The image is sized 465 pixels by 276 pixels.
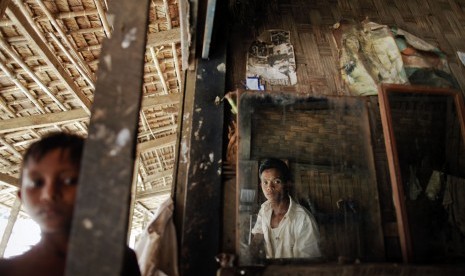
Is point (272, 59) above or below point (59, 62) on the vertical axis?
below

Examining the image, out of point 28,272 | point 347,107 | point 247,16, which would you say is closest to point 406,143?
point 347,107

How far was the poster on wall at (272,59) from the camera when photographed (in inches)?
93.1

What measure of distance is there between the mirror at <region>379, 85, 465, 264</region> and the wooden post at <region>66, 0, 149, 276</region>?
1.82 metres

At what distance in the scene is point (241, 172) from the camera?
2.01 meters

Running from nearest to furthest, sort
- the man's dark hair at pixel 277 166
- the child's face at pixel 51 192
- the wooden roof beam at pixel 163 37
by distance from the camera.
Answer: the child's face at pixel 51 192, the man's dark hair at pixel 277 166, the wooden roof beam at pixel 163 37

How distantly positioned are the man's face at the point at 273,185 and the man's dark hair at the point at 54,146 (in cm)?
123

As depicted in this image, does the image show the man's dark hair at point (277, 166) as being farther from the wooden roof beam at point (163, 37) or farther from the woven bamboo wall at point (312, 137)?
the wooden roof beam at point (163, 37)

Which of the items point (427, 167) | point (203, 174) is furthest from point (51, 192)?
point (427, 167)

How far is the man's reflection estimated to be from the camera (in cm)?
186

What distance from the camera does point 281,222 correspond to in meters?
1.94

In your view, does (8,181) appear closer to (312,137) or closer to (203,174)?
(203,174)

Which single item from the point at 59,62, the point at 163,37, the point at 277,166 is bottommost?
the point at 277,166

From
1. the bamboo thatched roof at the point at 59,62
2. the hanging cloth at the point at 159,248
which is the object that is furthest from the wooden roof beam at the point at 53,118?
the hanging cloth at the point at 159,248

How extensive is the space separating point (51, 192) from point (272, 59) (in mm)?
1937
